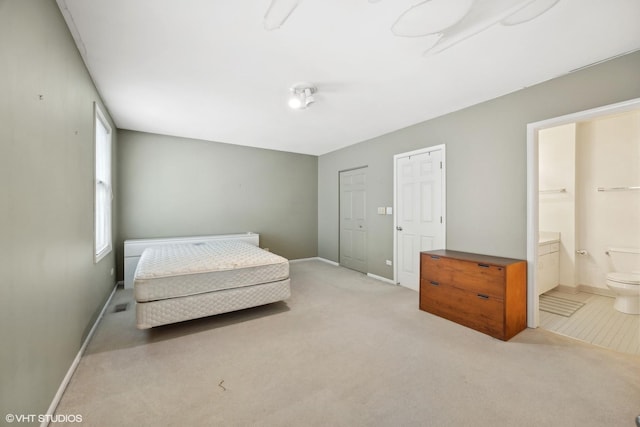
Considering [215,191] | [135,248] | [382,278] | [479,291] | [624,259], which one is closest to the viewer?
[479,291]

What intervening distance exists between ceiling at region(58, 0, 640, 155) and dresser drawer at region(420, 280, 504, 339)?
218cm

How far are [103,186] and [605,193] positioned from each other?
6.71 meters

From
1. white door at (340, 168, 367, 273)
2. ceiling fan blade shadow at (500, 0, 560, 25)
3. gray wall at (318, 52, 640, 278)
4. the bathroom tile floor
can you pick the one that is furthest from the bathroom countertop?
ceiling fan blade shadow at (500, 0, 560, 25)

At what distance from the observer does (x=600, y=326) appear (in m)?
2.67

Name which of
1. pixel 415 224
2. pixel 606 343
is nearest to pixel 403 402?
Answer: pixel 606 343

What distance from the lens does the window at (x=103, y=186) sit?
3137 millimetres

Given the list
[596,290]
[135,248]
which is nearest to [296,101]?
[135,248]

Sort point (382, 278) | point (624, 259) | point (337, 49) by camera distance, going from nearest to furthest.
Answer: point (337, 49)
point (624, 259)
point (382, 278)

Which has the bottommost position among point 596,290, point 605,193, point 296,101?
point 596,290

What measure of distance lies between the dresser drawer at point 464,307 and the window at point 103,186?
3.88 m

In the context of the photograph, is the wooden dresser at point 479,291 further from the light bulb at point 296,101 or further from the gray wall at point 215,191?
the gray wall at point 215,191

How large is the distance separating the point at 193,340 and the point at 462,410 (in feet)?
7.33

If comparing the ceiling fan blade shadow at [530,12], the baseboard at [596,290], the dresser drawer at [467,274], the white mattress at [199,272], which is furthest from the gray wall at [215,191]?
the baseboard at [596,290]

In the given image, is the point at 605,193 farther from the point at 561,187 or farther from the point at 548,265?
the point at 548,265
